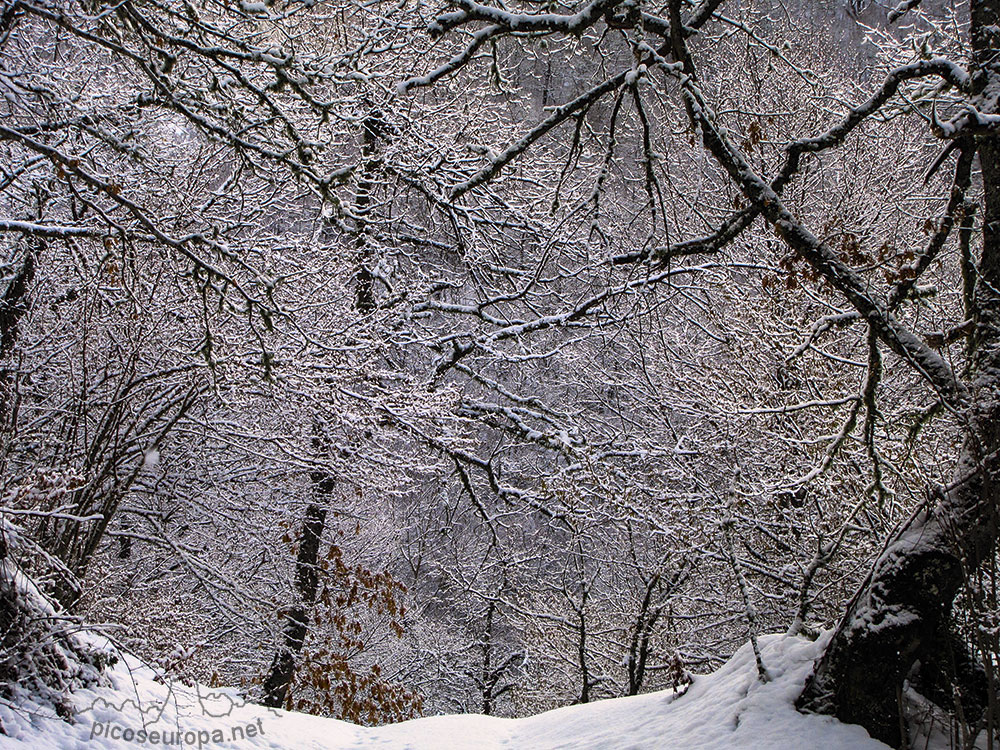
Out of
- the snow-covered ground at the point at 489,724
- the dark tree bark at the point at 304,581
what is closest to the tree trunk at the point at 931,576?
the snow-covered ground at the point at 489,724

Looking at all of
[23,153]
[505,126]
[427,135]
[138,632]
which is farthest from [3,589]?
[505,126]

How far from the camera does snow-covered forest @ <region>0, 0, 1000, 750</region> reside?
3990 mm

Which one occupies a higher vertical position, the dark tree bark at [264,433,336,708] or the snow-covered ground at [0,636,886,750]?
the dark tree bark at [264,433,336,708]

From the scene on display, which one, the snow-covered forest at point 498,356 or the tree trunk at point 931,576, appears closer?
the tree trunk at point 931,576

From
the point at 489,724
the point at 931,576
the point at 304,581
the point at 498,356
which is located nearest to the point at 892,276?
the point at 931,576

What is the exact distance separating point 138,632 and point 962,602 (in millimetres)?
5085

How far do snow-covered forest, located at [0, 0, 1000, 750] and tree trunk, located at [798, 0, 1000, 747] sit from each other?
0.02 metres

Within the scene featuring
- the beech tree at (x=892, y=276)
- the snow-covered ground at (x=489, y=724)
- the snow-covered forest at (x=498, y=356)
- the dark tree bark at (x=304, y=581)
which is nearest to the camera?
the beech tree at (x=892, y=276)

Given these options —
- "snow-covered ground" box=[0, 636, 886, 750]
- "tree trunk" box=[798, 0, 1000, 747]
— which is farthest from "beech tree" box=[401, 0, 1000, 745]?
"snow-covered ground" box=[0, 636, 886, 750]

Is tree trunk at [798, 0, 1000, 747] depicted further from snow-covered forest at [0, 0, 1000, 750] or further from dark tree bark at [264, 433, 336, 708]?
dark tree bark at [264, 433, 336, 708]

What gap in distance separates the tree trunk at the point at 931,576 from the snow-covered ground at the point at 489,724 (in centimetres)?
22

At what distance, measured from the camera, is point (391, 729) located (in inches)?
292

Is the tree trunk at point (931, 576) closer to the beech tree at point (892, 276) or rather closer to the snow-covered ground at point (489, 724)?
the beech tree at point (892, 276)

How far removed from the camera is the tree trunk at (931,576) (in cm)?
382
